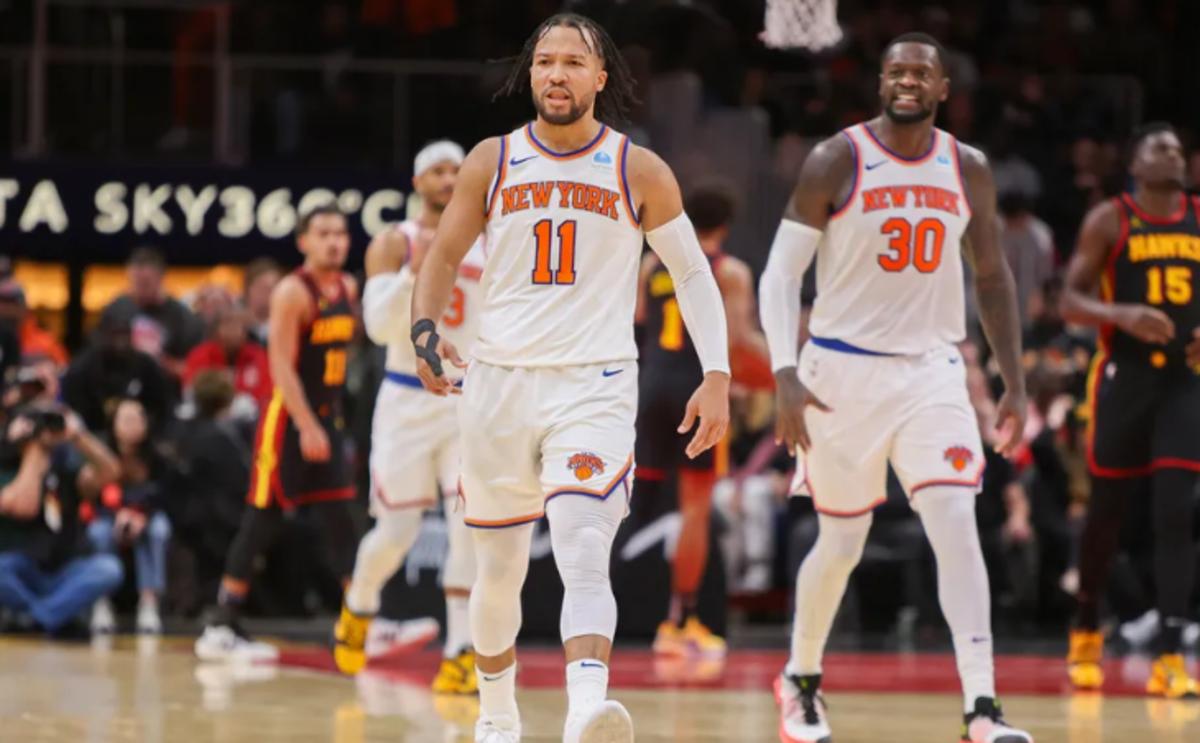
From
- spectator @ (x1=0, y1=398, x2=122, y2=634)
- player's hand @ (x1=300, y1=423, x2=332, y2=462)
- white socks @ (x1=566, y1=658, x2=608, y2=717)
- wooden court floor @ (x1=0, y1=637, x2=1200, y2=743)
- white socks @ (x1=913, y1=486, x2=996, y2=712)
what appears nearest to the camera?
white socks @ (x1=566, y1=658, x2=608, y2=717)

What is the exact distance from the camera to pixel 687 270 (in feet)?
20.2

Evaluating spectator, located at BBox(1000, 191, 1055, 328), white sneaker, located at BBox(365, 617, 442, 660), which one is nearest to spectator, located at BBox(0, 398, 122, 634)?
white sneaker, located at BBox(365, 617, 442, 660)

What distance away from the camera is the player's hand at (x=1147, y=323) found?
29.5 ft

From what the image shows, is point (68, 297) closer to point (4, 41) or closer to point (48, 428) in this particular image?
point (4, 41)

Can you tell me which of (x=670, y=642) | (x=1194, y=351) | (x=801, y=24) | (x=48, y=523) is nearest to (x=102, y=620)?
(x=48, y=523)

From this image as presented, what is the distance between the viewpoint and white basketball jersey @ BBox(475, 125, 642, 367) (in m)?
6.00

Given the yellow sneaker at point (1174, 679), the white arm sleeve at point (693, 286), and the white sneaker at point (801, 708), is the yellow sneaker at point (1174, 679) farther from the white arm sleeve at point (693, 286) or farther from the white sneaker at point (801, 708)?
the white arm sleeve at point (693, 286)

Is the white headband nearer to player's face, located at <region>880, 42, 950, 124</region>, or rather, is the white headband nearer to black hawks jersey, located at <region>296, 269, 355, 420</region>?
black hawks jersey, located at <region>296, 269, 355, 420</region>

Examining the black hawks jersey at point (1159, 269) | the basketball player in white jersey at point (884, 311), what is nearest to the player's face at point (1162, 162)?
the black hawks jersey at point (1159, 269)

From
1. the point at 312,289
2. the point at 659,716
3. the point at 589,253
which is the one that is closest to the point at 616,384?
the point at 589,253

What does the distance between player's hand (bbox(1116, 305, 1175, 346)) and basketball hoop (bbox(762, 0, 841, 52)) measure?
7.82 feet

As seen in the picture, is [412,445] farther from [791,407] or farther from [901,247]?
[901,247]

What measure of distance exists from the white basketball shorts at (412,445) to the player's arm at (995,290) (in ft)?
8.92

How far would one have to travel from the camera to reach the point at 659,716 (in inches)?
310
